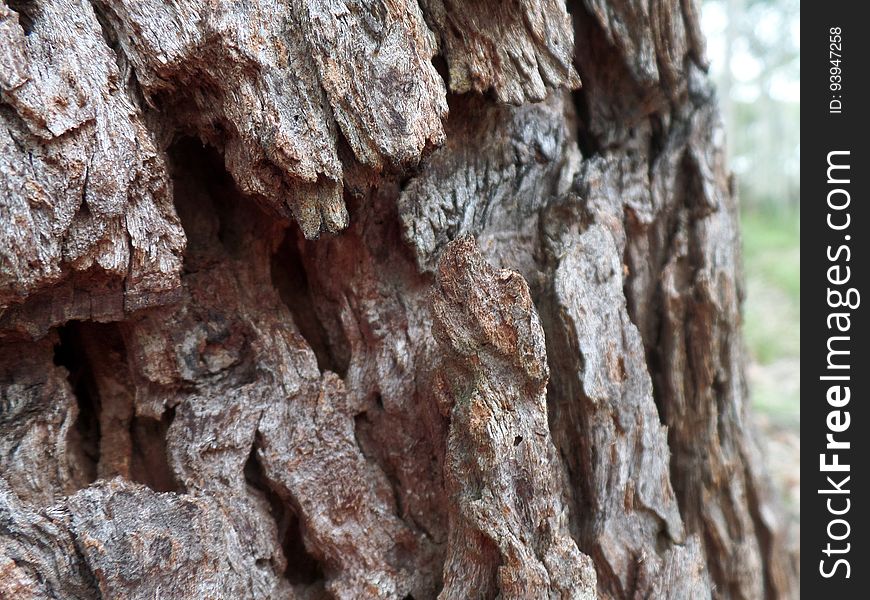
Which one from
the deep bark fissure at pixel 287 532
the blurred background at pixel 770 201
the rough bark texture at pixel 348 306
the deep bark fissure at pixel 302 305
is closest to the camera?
the rough bark texture at pixel 348 306

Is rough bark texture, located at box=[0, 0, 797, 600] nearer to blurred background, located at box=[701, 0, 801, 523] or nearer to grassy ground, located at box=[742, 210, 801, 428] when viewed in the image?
blurred background, located at box=[701, 0, 801, 523]

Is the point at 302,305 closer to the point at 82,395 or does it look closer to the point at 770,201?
the point at 82,395

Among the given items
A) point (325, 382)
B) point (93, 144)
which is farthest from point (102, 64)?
point (325, 382)

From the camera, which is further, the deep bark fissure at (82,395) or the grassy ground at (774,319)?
the grassy ground at (774,319)

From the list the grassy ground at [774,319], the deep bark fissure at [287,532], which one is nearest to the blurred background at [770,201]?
the grassy ground at [774,319]

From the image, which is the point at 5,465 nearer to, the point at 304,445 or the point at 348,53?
the point at 304,445
